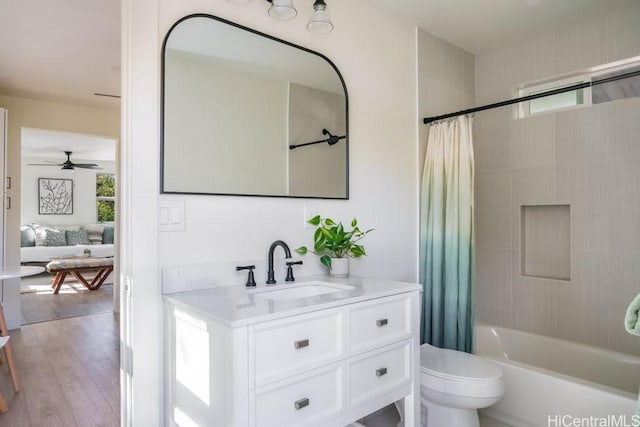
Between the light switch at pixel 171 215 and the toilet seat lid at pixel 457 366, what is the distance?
54.4 inches

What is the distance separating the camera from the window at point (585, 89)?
256 cm

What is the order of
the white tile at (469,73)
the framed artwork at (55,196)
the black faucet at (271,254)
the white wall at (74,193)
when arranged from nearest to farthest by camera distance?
the black faucet at (271,254)
the white tile at (469,73)
the white wall at (74,193)
the framed artwork at (55,196)

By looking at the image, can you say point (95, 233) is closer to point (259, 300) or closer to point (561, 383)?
point (259, 300)

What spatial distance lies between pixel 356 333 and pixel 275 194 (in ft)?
2.62

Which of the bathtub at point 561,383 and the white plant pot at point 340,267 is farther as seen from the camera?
the white plant pot at point 340,267

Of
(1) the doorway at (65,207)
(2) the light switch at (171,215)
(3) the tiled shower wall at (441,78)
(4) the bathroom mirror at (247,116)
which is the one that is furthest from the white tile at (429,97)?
(1) the doorway at (65,207)

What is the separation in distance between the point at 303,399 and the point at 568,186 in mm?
2377

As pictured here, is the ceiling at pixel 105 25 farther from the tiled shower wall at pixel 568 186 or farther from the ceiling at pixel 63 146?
the ceiling at pixel 63 146

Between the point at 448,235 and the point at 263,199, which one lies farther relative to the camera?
the point at 448,235

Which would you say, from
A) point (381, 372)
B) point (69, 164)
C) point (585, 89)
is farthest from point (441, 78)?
point (69, 164)

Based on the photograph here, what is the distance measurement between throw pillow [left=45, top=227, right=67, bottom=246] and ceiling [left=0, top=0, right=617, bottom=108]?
4.91 meters

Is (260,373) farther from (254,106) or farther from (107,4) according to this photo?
(107,4)

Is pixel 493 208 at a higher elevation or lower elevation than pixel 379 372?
higher

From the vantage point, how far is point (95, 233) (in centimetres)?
848
